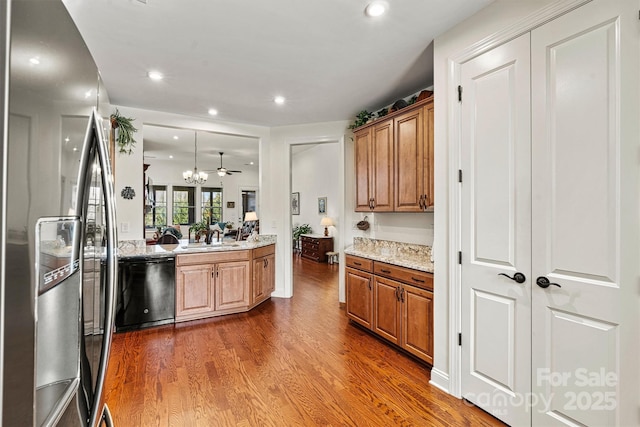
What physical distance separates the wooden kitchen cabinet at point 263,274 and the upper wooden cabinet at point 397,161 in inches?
61.8

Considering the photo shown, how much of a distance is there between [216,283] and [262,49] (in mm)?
2755

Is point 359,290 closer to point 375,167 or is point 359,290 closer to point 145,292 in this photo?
point 375,167

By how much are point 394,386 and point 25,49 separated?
2664 mm

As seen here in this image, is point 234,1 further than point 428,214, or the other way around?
point 428,214

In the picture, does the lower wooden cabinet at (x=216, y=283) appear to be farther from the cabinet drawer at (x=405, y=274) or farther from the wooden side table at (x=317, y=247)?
the wooden side table at (x=317, y=247)

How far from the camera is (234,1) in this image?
75.8 inches

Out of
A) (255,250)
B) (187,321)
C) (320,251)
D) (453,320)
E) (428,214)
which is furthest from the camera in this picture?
(320,251)

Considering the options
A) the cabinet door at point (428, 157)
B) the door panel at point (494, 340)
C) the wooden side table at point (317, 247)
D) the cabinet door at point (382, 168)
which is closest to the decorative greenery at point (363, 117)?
the cabinet door at point (382, 168)

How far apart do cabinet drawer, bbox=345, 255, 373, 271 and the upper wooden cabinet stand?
60 centimetres

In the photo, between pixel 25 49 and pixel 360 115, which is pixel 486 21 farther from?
pixel 25 49

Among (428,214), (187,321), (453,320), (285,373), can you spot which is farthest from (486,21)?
(187,321)

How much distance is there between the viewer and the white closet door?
1.43 metres

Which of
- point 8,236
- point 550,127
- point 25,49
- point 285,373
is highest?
point 550,127

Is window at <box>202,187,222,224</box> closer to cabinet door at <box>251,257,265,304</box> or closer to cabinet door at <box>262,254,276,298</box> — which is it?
cabinet door at <box>262,254,276,298</box>
